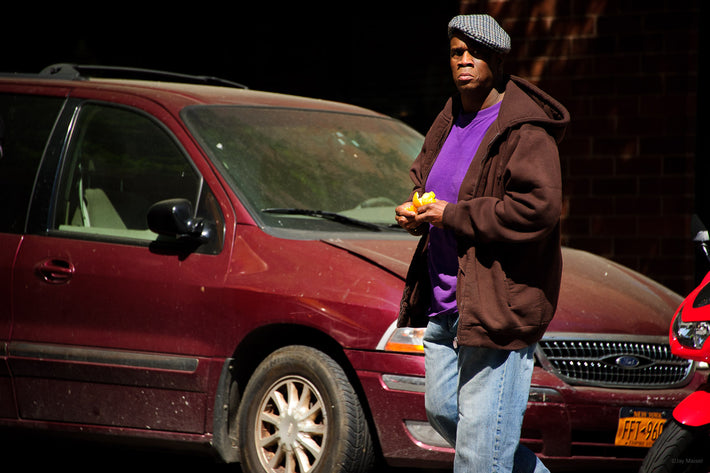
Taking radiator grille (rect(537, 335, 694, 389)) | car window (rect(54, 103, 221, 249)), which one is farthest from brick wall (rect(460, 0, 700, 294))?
car window (rect(54, 103, 221, 249))

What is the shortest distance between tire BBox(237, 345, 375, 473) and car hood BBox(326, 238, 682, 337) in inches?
20.8

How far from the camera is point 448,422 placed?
4191mm

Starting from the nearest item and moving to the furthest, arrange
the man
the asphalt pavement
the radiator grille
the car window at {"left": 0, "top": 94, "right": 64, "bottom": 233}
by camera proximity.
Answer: the man < the radiator grille < the car window at {"left": 0, "top": 94, "right": 64, "bottom": 233} < the asphalt pavement

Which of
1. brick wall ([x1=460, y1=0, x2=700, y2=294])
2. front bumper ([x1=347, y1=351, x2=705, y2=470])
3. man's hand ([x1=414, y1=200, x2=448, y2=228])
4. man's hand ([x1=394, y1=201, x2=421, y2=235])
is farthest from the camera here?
brick wall ([x1=460, y1=0, x2=700, y2=294])

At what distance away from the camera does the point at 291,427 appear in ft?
16.7

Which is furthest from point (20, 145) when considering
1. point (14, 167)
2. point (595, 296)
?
point (595, 296)

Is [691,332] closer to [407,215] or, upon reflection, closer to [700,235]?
[700,235]

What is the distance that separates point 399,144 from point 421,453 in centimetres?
216

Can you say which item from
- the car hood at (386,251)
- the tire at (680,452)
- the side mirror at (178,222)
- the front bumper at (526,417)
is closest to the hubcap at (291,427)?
the front bumper at (526,417)

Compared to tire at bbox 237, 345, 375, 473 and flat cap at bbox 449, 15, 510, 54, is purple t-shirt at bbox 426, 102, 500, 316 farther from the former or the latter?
tire at bbox 237, 345, 375, 473

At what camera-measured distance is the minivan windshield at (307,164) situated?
224 inches

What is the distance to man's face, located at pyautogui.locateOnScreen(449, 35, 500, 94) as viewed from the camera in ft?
12.9

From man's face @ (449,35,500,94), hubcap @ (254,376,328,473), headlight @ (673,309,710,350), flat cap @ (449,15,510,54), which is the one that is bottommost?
hubcap @ (254,376,328,473)

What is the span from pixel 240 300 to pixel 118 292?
25.0 inches
